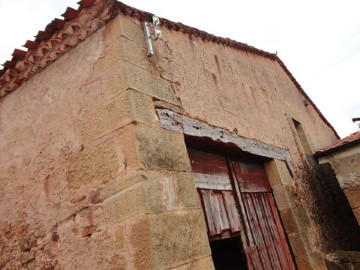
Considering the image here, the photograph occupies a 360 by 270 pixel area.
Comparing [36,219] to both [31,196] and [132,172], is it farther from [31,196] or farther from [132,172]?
[132,172]

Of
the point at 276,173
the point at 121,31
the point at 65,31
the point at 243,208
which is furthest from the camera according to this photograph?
the point at 276,173

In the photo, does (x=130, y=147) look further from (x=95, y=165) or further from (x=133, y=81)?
(x=133, y=81)

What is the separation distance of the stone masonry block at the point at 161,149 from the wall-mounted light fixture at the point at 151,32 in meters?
0.82

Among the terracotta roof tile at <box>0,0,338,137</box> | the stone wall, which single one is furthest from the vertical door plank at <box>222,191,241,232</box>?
the stone wall

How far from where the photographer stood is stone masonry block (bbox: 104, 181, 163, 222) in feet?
6.45

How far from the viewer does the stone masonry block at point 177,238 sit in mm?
1904

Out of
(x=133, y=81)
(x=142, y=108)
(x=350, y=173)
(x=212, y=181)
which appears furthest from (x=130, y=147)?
(x=350, y=173)

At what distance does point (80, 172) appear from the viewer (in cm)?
239

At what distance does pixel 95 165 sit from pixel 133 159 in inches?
16.1

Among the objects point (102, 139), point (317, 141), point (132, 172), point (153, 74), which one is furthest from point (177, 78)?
point (317, 141)

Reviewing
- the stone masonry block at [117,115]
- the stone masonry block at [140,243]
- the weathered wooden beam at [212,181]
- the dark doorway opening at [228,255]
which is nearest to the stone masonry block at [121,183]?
the stone masonry block at [140,243]

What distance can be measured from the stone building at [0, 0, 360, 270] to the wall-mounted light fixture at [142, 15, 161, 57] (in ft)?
0.12

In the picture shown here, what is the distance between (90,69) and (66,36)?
500 mm

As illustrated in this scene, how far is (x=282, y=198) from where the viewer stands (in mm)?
4094
